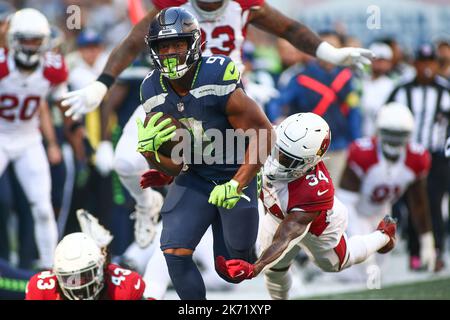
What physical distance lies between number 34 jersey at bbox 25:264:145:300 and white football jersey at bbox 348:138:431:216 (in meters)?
3.01

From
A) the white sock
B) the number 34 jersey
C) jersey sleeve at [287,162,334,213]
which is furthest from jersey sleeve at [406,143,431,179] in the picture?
the number 34 jersey

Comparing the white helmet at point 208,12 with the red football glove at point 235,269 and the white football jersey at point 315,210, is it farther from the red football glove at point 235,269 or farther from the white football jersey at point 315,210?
the red football glove at point 235,269

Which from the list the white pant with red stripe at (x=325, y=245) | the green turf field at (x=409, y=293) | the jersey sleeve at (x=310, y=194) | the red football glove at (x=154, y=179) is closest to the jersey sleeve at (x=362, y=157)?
the green turf field at (x=409, y=293)

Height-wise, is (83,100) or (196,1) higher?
(196,1)

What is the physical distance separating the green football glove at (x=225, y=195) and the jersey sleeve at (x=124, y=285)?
80 centimetres

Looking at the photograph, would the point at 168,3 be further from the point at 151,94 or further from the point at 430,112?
the point at 430,112

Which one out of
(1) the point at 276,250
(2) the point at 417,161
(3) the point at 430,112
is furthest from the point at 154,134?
(3) the point at 430,112

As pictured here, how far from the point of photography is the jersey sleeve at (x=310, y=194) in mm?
5652

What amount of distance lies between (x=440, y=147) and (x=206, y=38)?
11.3 ft

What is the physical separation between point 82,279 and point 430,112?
4.41m

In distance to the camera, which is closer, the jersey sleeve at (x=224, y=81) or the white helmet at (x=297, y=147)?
the jersey sleeve at (x=224, y=81)

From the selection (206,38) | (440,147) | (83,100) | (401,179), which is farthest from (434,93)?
(83,100)

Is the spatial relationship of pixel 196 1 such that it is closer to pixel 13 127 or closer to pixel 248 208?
pixel 248 208

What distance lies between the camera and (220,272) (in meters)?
5.30
